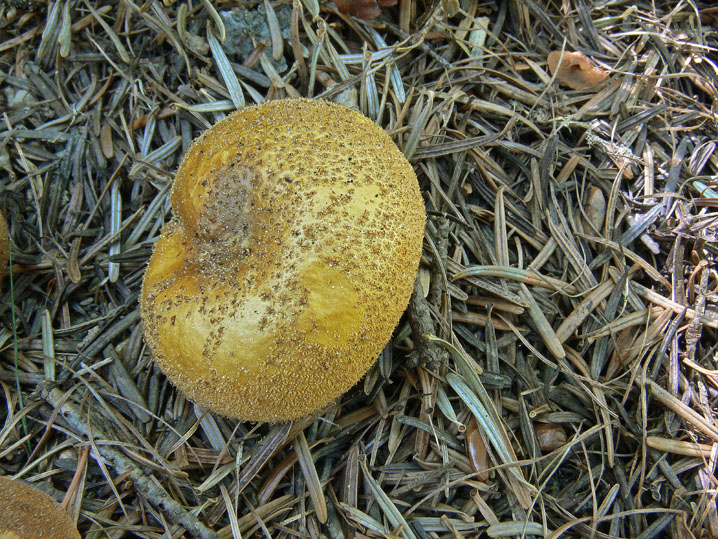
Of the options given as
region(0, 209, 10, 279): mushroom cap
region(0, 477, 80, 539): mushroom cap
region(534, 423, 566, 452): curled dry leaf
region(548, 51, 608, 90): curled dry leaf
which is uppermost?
region(548, 51, 608, 90): curled dry leaf

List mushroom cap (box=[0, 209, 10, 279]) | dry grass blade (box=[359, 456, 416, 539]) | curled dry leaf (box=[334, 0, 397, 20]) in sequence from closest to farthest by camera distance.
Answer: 1. dry grass blade (box=[359, 456, 416, 539])
2. mushroom cap (box=[0, 209, 10, 279])
3. curled dry leaf (box=[334, 0, 397, 20])

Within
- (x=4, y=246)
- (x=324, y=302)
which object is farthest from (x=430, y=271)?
(x=4, y=246)

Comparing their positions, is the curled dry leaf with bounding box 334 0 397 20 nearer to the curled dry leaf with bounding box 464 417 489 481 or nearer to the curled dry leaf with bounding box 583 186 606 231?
the curled dry leaf with bounding box 583 186 606 231

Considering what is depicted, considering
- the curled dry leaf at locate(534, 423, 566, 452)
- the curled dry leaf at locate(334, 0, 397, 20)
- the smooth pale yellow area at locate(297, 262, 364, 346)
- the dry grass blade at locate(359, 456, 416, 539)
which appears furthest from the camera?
the curled dry leaf at locate(334, 0, 397, 20)

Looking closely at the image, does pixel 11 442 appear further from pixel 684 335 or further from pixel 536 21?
pixel 536 21

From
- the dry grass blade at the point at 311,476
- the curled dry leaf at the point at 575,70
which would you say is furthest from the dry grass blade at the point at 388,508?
the curled dry leaf at the point at 575,70

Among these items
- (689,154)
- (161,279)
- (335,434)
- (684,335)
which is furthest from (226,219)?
(689,154)

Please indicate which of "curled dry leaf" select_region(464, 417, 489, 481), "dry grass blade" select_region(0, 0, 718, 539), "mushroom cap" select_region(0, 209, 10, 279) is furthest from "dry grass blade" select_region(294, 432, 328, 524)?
"mushroom cap" select_region(0, 209, 10, 279)
